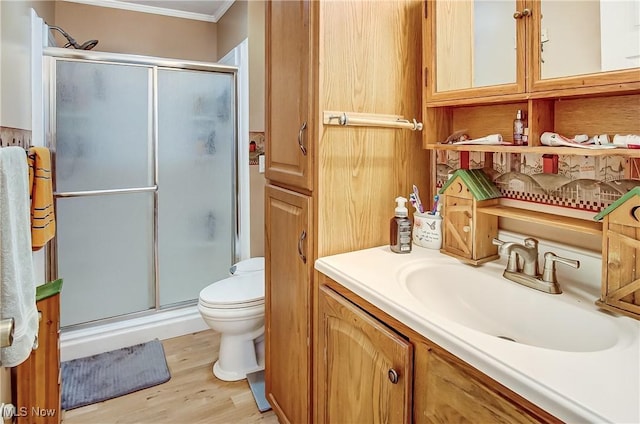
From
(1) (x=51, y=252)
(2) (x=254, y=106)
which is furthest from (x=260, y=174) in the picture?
(1) (x=51, y=252)

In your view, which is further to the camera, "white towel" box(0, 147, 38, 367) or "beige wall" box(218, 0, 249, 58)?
"beige wall" box(218, 0, 249, 58)

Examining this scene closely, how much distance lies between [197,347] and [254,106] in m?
1.65

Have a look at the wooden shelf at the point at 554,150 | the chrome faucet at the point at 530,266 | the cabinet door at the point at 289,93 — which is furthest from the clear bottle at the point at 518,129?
the cabinet door at the point at 289,93

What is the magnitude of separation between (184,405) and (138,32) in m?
2.92

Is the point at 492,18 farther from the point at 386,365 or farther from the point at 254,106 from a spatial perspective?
the point at 254,106

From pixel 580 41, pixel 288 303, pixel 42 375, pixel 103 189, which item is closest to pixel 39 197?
pixel 42 375

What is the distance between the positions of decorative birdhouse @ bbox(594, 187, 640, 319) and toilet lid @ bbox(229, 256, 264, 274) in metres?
1.91

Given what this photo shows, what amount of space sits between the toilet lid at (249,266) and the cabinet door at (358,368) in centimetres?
124

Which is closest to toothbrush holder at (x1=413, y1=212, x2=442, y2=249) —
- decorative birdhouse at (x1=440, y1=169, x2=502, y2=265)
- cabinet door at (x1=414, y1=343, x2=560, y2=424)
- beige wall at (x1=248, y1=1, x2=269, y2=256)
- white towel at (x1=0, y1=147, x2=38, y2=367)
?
decorative birdhouse at (x1=440, y1=169, x2=502, y2=265)

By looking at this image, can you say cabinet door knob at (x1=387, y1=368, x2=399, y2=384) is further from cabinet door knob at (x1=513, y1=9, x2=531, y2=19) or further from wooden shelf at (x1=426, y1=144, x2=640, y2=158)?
cabinet door knob at (x1=513, y1=9, x2=531, y2=19)

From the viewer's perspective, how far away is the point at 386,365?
1026mm

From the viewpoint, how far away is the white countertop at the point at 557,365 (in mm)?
598

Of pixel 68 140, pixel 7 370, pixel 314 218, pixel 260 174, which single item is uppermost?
pixel 68 140

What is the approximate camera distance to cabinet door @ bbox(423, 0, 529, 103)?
1146 millimetres
